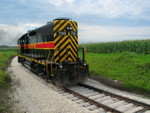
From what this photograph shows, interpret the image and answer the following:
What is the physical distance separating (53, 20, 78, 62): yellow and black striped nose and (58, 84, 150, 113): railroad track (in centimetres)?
208

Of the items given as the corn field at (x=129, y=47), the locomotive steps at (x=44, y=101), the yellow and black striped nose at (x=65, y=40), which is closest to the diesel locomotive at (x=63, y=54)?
the yellow and black striped nose at (x=65, y=40)

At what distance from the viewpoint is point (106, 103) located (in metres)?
6.55

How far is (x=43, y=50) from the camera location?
10.9m

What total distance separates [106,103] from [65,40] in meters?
4.46

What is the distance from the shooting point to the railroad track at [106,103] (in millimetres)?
5840

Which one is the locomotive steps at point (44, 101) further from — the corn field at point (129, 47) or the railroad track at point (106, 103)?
the corn field at point (129, 47)

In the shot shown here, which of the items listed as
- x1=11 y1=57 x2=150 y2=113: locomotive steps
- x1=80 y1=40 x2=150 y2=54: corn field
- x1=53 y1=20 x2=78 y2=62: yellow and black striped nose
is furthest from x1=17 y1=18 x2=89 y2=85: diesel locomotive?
x1=80 y1=40 x2=150 y2=54: corn field

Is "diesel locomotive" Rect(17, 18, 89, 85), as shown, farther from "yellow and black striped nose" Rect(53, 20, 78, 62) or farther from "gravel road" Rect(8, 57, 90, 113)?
"gravel road" Rect(8, 57, 90, 113)

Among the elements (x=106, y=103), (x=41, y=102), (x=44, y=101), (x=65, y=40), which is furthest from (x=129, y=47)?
(x=41, y=102)

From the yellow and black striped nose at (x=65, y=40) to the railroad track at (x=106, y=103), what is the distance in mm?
2077

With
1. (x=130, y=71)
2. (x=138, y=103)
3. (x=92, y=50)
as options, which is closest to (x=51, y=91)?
(x=138, y=103)

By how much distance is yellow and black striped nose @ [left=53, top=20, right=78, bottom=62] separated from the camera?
9344 millimetres

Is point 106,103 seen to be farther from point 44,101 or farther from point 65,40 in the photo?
point 65,40

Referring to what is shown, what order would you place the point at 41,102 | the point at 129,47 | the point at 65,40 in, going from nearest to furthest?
the point at 41,102
the point at 65,40
the point at 129,47
